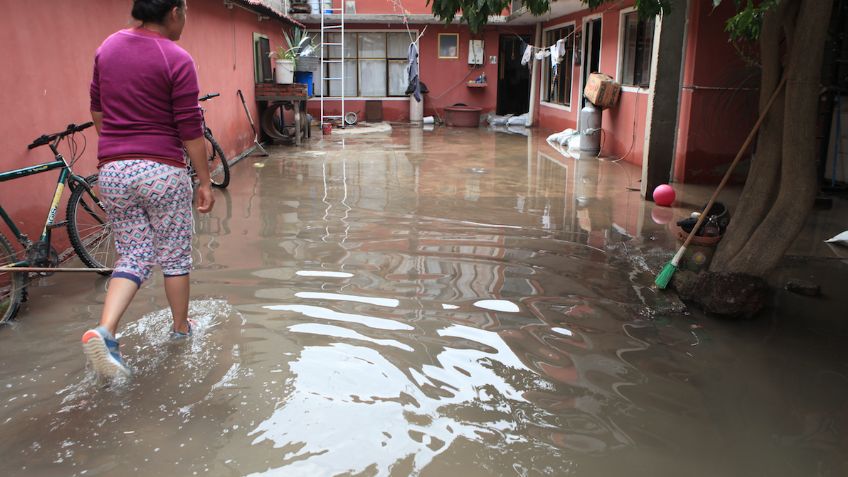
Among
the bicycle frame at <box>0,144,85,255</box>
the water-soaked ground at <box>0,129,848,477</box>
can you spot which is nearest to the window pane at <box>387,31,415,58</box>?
the water-soaked ground at <box>0,129,848,477</box>

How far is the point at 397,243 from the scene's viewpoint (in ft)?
17.4

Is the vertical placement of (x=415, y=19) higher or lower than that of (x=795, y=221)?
higher

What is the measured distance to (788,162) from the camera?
4066 mm

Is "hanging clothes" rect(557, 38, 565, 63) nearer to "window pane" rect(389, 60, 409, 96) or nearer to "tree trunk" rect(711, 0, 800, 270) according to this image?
"window pane" rect(389, 60, 409, 96)

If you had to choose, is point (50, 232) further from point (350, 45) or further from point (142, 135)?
point (350, 45)

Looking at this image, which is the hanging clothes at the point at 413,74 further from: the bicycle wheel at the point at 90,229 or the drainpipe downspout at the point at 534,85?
the bicycle wheel at the point at 90,229

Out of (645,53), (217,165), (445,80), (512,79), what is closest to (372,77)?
(445,80)

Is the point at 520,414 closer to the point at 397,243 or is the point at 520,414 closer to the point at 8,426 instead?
the point at 8,426

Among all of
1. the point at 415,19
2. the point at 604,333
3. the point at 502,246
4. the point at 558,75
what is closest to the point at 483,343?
the point at 604,333

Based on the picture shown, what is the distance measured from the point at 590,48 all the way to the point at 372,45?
21.3 ft

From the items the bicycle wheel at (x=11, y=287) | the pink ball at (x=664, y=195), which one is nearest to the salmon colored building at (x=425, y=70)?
the pink ball at (x=664, y=195)

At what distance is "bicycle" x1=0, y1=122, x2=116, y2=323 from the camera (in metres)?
3.64

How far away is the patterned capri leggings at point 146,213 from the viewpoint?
2.86 metres

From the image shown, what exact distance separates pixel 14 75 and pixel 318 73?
13254 mm
